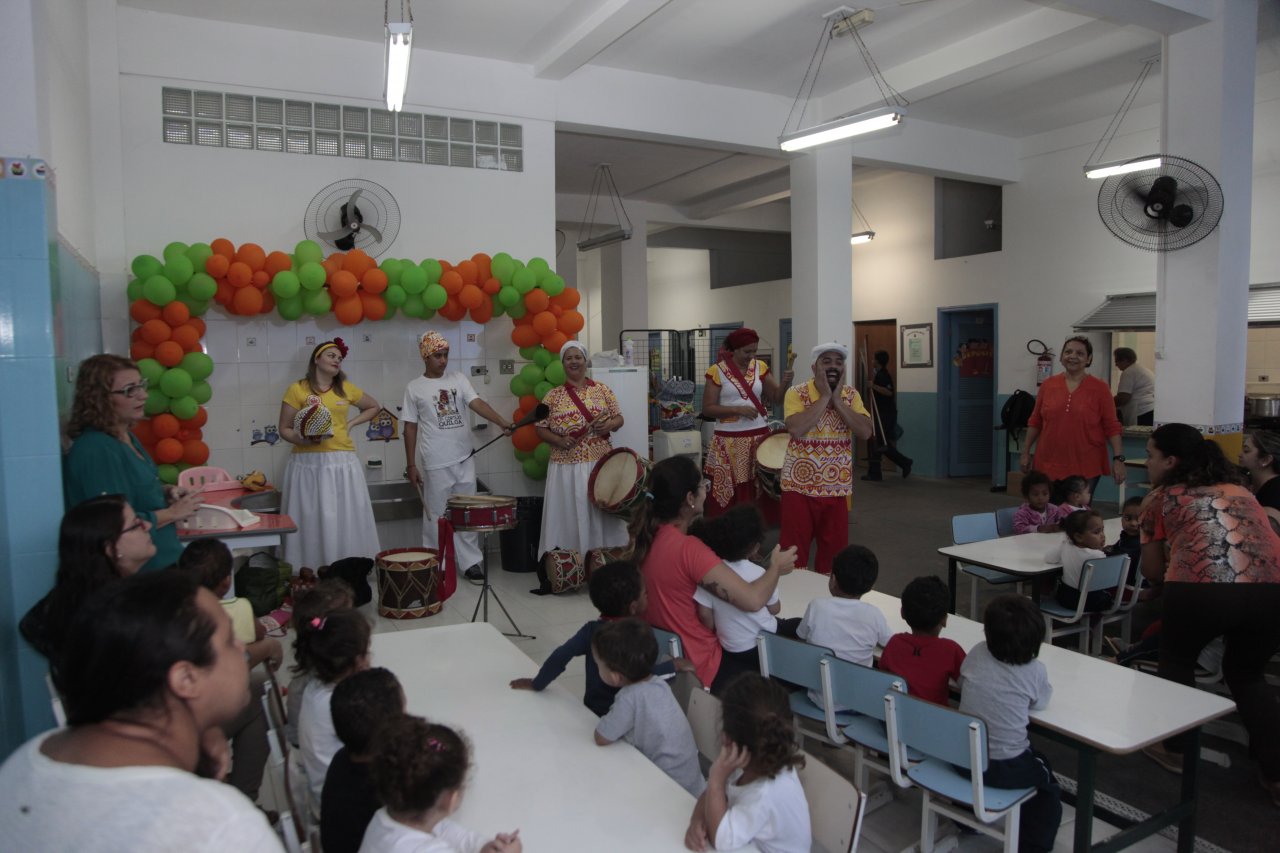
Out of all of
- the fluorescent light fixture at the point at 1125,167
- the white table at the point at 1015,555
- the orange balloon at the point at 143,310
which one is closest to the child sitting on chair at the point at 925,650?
the white table at the point at 1015,555

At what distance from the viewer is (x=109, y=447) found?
3.02 metres

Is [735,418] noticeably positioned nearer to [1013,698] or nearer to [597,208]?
[1013,698]

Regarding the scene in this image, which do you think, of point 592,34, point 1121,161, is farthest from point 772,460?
point 1121,161

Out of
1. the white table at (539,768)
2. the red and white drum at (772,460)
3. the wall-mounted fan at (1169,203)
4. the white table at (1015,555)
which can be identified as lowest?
the white table at (539,768)

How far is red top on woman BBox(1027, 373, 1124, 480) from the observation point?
5.36 meters

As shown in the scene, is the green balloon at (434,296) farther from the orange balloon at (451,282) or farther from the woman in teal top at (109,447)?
the woman in teal top at (109,447)

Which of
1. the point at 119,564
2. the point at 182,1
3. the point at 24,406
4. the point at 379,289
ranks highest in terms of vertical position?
the point at 182,1

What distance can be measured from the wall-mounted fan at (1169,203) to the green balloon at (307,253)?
5.01 m

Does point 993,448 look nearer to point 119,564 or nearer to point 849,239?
point 849,239

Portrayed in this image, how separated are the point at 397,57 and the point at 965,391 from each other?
8.32 m

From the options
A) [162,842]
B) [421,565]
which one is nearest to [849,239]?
[421,565]

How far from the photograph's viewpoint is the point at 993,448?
10.2 m

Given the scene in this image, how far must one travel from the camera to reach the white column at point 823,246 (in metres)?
7.73

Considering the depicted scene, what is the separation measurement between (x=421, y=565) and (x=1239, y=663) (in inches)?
153
